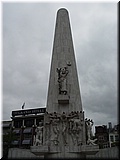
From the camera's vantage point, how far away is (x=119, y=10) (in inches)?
591

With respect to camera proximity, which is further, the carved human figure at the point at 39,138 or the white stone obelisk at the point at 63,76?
the white stone obelisk at the point at 63,76

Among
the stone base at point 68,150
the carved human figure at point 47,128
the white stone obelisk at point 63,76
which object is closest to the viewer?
the stone base at point 68,150

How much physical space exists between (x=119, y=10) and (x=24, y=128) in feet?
125

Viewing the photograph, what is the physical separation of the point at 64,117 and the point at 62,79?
3107mm

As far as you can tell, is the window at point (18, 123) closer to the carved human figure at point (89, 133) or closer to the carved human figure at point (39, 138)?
the carved human figure at point (39, 138)

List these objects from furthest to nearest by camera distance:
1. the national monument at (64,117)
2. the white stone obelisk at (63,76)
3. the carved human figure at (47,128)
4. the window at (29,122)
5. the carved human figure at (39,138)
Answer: the window at (29,122)
the white stone obelisk at (63,76)
the carved human figure at (47,128)
the carved human figure at (39,138)
the national monument at (64,117)

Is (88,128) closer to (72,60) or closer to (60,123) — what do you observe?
(60,123)

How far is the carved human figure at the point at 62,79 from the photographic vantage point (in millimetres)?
15443

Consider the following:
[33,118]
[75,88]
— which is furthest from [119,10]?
[33,118]

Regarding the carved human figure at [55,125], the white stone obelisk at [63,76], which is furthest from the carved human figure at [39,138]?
the white stone obelisk at [63,76]

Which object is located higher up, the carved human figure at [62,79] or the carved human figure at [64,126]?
the carved human figure at [62,79]

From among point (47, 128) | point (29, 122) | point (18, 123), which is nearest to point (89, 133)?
point (47, 128)

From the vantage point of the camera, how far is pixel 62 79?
15.7 metres

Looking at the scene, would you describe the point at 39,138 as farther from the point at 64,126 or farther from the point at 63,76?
the point at 63,76
